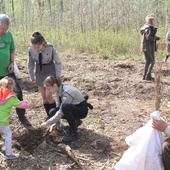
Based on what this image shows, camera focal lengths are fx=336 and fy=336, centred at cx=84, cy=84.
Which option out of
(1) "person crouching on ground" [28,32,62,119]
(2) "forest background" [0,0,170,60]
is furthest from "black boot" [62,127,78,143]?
(2) "forest background" [0,0,170,60]

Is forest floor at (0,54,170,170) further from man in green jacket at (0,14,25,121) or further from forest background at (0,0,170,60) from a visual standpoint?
forest background at (0,0,170,60)

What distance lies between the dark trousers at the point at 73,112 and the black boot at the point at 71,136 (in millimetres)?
27

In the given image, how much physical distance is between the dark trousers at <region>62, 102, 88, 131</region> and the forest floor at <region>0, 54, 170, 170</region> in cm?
25

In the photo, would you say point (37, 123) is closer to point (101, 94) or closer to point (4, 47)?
point (4, 47)

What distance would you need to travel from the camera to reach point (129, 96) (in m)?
6.01

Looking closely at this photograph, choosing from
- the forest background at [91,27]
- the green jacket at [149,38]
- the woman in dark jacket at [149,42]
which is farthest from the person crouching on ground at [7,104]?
the forest background at [91,27]

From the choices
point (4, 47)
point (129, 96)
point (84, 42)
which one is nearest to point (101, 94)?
point (129, 96)

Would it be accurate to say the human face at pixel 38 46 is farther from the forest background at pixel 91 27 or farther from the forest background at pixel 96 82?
the forest background at pixel 91 27

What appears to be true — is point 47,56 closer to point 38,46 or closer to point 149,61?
point 38,46

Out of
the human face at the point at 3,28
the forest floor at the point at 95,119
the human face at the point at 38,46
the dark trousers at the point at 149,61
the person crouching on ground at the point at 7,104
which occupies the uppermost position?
the human face at the point at 3,28

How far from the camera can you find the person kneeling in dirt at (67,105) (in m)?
3.76

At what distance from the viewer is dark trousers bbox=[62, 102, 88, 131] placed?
3.87 m

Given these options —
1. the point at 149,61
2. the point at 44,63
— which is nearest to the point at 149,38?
the point at 149,61

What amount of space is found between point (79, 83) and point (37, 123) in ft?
7.02
